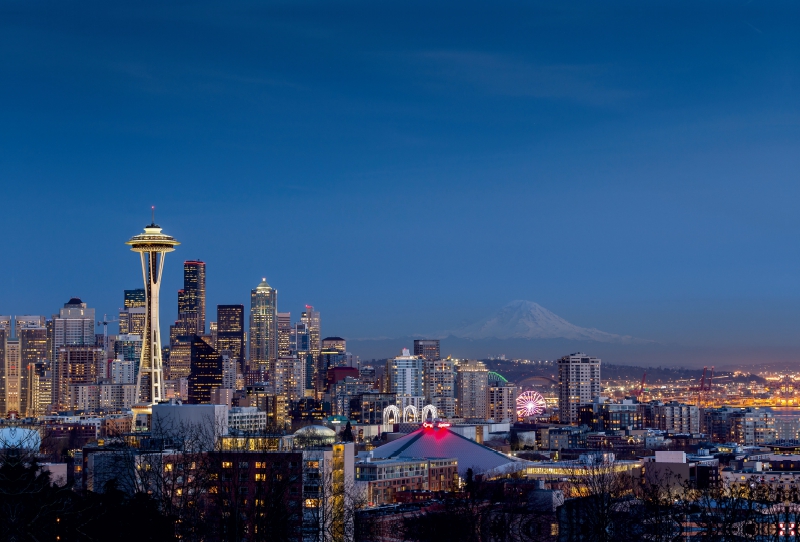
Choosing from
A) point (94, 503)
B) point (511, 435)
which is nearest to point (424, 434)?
point (511, 435)

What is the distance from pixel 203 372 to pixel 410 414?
93.4 feet

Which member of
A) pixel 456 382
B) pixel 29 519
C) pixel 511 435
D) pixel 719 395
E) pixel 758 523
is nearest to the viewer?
pixel 29 519

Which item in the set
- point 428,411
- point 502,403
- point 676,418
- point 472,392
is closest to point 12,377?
point 472,392

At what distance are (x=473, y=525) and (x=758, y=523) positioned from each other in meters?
8.84

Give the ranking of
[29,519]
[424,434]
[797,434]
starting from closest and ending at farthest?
1. [29,519]
2. [424,434]
3. [797,434]

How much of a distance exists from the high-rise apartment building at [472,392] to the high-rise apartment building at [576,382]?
7.41 metres

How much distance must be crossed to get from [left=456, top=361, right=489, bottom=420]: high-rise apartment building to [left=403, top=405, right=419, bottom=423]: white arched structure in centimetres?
1653

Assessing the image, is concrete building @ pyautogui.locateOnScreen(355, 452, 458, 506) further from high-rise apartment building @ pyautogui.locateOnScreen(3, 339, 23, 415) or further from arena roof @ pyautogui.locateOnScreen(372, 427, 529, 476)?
high-rise apartment building @ pyautogui.locateOnScreen(3, 339, 23, 415)

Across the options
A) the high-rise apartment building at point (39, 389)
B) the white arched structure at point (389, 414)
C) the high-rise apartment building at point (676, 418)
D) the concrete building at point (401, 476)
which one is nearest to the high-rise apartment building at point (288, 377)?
the high-rise apartment building at point (39, 389)

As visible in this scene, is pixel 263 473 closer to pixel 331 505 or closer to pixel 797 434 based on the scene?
pixel 331 505

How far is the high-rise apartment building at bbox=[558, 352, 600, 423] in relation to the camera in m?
126

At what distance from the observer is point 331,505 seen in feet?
104

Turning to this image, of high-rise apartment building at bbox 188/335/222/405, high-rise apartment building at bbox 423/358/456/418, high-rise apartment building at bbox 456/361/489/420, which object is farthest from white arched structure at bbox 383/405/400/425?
high-rise apartment building at bbox 188/335/222/405

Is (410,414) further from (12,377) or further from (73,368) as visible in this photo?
(12,377)
